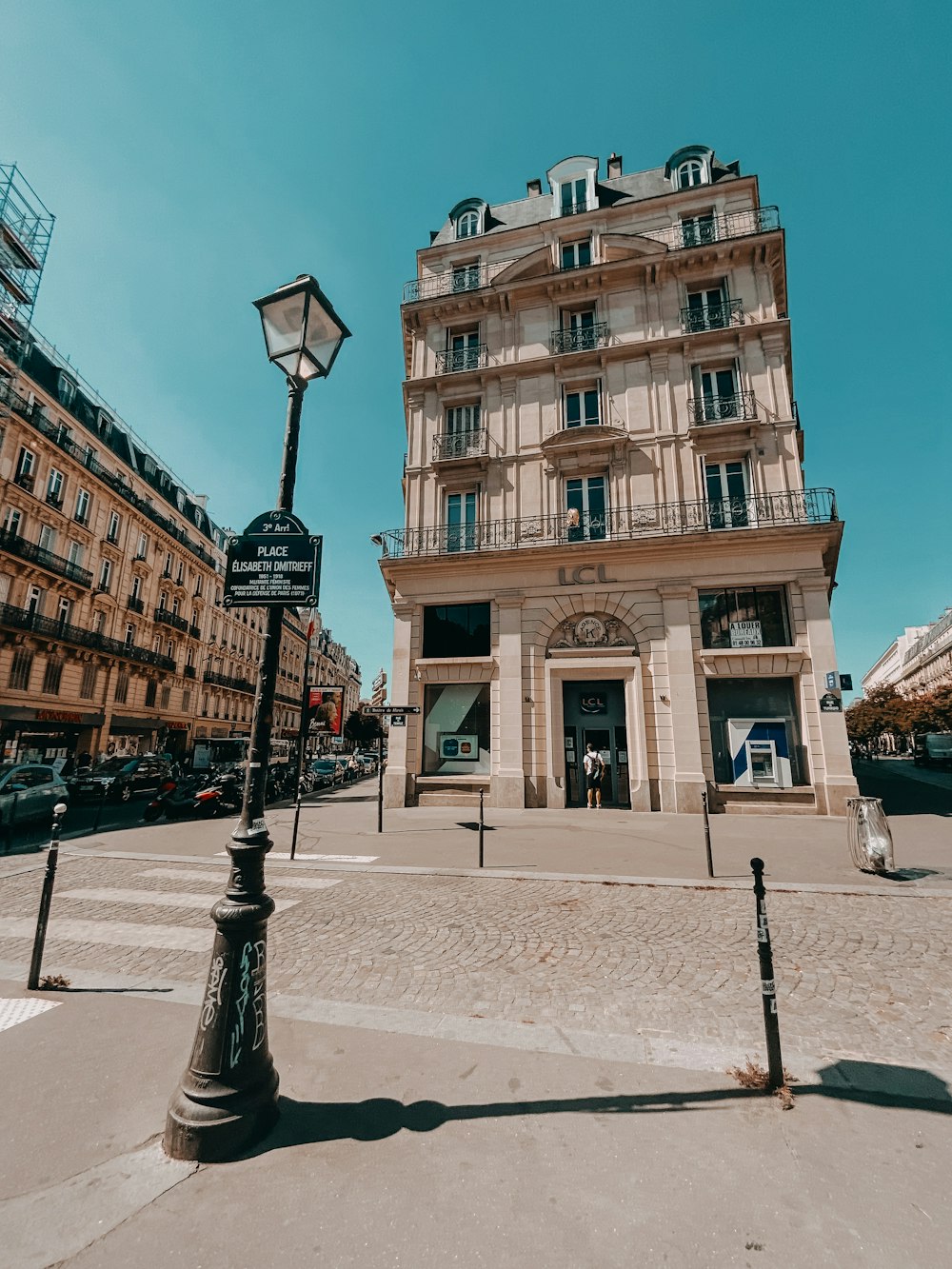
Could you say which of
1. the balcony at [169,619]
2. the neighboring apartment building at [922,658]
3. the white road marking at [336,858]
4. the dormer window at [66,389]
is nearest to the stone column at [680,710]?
the white road marking at [336,858]

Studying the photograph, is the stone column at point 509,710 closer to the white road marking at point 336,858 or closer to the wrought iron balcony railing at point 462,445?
the wrought iron balcony railing at point 462,445

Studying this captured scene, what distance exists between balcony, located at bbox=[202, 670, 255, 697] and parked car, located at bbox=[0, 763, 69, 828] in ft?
99.4

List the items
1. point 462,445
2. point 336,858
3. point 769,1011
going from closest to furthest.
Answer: point 769,1011 → point 336,858 → point 462,445

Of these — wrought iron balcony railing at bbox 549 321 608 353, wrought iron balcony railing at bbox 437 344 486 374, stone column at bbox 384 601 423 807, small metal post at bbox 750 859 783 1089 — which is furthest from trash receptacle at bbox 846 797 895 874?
wrought iron balcony railing at bbox 437 344 486 374

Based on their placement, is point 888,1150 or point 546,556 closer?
point 888,1150

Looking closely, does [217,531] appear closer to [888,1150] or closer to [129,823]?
[129,823]

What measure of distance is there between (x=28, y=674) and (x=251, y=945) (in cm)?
3165

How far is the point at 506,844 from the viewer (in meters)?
10.5

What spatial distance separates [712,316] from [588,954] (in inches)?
781

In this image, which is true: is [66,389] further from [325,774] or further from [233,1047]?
[233,1047]

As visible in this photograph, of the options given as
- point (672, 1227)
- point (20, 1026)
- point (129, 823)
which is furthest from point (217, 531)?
point (672, 1227)

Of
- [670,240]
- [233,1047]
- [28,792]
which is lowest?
[233,1047]

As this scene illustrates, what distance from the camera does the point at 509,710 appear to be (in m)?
16.0

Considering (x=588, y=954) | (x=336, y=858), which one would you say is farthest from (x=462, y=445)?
(x=588, y=954)
